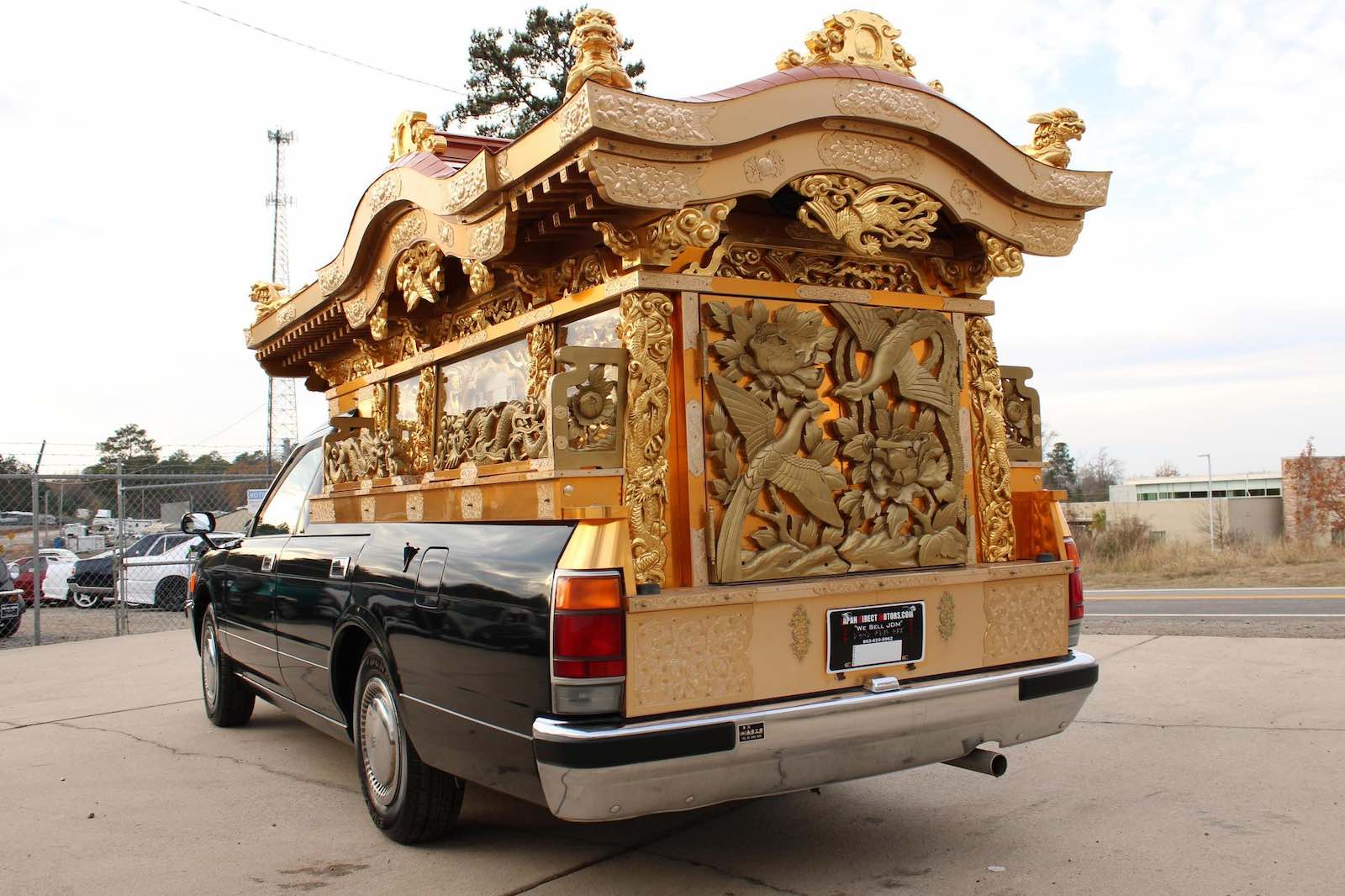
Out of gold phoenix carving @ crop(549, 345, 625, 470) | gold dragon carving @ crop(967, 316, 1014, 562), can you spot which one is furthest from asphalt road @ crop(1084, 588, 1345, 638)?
gold phoenix carving @ crop(549, 345, 625, 470)

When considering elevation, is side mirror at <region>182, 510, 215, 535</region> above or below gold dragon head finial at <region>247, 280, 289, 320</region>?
below

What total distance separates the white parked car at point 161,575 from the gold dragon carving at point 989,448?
14.0 m

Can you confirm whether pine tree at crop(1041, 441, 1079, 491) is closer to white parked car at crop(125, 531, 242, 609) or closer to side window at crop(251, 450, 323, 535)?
white parked car at crop(125, 531, 242, 609)

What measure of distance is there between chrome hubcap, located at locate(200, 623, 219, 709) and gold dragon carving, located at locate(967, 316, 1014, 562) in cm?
508

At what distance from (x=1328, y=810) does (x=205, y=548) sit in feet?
21.9

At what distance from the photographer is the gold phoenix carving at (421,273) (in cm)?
493

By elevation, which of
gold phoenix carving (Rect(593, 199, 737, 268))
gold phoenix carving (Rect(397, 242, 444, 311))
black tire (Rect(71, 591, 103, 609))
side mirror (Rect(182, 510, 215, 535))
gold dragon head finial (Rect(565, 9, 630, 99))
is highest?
gold dragon head finial (Rect(565, 9, 630, 99))

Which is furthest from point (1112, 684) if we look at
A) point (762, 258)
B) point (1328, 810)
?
point (762, 258)

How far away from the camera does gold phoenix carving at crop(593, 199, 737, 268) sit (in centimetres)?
380

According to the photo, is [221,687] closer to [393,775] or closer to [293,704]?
[293,704]

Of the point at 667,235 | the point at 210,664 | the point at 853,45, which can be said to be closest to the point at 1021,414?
the point at 853,45

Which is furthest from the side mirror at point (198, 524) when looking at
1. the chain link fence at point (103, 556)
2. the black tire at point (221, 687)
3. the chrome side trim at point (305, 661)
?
the chain link fence at point (103, 556)

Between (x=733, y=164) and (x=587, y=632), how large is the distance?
5.64 feet

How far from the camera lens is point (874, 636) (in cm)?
404
